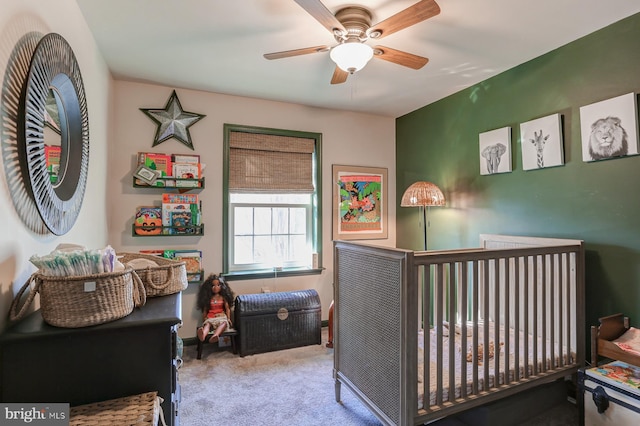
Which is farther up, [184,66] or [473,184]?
[184,66]

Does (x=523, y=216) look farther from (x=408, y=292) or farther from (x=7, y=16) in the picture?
(x=7, y=16)

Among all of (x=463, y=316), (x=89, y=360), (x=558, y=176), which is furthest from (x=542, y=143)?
(x=89, y=360)

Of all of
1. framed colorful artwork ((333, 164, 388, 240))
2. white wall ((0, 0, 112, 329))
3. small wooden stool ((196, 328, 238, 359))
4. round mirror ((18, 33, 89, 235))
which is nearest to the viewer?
white wall ((0, 0, 112, 329))

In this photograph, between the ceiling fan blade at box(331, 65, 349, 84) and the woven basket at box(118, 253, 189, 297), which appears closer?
the woven basket at box(118, 253, 189, 297)

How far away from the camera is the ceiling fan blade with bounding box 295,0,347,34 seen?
142 centimetres

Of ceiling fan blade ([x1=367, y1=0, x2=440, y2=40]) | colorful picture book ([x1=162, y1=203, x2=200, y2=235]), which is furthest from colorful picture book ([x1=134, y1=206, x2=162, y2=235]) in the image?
ceiling fan blade ([x1=367, y1=0, x2=440, y2=40])

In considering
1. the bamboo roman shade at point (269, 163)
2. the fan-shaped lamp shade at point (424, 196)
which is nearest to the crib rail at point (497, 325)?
the fan-shaped lamp shade at point (424, 196)

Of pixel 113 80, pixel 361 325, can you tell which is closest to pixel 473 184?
pixel 361 325

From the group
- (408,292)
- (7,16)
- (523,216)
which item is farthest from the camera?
(523,216)

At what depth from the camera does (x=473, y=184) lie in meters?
2.93

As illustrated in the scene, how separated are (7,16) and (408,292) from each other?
5.91ft

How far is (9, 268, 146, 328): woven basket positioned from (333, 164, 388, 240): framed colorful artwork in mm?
2683

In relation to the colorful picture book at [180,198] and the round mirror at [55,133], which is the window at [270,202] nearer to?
the colorful picture book at [180,198]

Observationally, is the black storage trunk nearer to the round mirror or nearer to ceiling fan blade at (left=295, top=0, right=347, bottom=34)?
the round mirror
